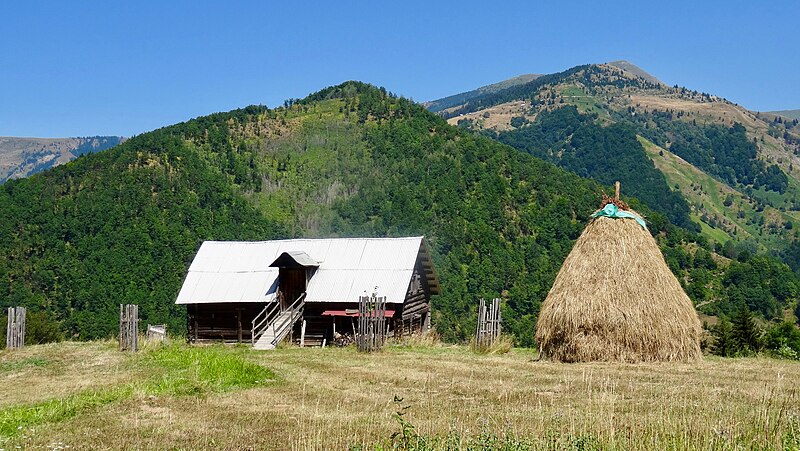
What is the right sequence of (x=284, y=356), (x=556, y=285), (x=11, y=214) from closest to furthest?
1. (x=556, y=285)
2. (x=284, y=356)
3. (x=11, y=214)

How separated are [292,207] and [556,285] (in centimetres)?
11371

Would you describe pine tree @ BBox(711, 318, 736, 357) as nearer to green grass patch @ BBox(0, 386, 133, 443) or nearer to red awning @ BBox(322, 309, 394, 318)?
red awning @ BBox(322, 309, 394, 318)

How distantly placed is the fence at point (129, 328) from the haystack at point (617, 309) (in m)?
13.8

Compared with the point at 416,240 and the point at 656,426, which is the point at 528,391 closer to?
the point at 656,426

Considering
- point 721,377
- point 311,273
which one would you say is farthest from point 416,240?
point 721,377

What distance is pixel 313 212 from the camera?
132m

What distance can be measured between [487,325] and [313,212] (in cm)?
10692

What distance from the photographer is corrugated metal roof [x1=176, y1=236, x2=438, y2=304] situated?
33.6m

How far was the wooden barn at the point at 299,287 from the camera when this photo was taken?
33375mm

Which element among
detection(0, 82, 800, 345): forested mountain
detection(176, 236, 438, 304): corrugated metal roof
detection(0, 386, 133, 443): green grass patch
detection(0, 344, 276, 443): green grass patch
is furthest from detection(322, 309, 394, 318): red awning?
detection(0, 82, 800, 345): forested mountain

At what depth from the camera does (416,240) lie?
3528 centimetres

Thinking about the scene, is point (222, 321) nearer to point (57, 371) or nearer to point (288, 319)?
point (288, 319)

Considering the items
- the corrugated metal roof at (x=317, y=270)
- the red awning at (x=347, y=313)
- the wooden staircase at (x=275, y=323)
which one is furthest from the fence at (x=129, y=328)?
the red awning at (x=347, y=313)

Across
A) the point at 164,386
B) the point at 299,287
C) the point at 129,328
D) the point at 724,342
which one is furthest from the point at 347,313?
the point at 164,386
